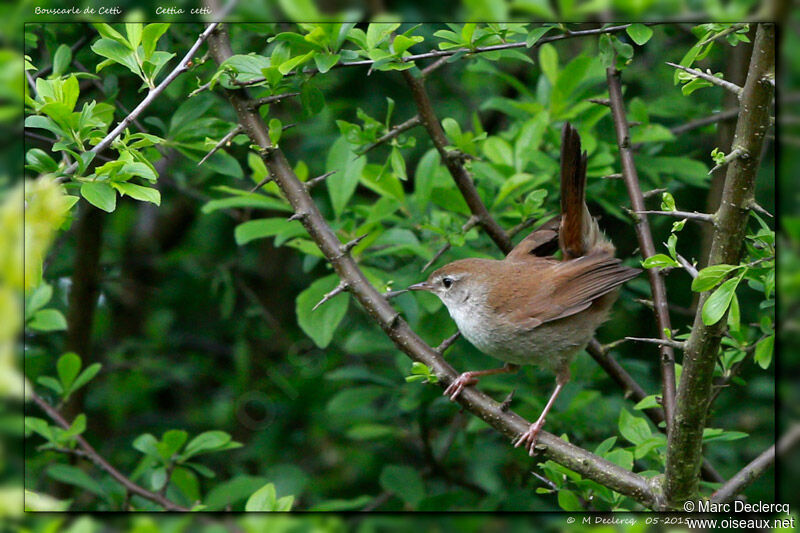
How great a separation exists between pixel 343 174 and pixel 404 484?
1.42m

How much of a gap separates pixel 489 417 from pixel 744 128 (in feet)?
3.51

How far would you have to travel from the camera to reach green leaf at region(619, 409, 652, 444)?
249cm

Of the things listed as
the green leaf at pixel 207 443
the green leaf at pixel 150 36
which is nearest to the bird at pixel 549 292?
the green leaf at pixel 207 443

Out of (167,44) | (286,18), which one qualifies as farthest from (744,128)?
(167,44)

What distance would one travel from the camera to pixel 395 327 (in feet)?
7.47

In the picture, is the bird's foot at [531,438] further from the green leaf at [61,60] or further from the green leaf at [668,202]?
the green leaf at [61,60]

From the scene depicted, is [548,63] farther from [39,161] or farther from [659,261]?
[39,161]

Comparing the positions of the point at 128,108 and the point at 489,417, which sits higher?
the point at 128,108

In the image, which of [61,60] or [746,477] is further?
[61,60]

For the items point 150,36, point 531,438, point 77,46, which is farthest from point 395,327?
point 77,46

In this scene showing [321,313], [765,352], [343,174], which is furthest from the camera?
[343,174]

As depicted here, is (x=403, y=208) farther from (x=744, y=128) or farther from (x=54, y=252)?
(x=744, y=128)

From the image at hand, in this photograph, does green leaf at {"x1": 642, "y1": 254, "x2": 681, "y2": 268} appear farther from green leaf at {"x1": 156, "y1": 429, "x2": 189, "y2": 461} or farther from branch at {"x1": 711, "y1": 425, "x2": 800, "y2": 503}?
green leaf at {"x1": 156, "y1": 429, "x2": 189, "y2": 461}

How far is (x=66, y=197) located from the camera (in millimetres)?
1960
